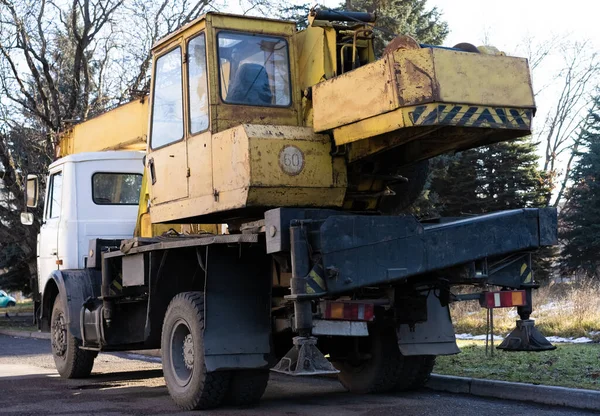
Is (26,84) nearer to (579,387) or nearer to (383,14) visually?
(383,14)

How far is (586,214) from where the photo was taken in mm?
33281

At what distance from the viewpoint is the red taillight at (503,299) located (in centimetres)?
840

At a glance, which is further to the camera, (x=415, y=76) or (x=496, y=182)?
(x=496, y=182)

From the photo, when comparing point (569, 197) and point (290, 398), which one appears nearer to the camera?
point (290, 398)

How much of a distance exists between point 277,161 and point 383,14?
21.1 meters

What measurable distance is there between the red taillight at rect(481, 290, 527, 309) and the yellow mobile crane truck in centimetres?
2

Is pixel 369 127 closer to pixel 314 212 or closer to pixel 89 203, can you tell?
pixel 314 212

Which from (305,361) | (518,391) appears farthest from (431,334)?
(305,361)

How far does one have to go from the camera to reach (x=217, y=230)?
10.1 meters

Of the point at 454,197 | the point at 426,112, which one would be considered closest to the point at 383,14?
the point at 454,197

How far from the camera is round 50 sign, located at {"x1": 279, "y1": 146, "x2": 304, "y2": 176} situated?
8359mm

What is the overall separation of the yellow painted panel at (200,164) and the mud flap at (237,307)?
0.62m

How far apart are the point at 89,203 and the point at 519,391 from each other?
21.2 ft

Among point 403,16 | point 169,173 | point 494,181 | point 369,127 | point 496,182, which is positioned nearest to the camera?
point 369,127
